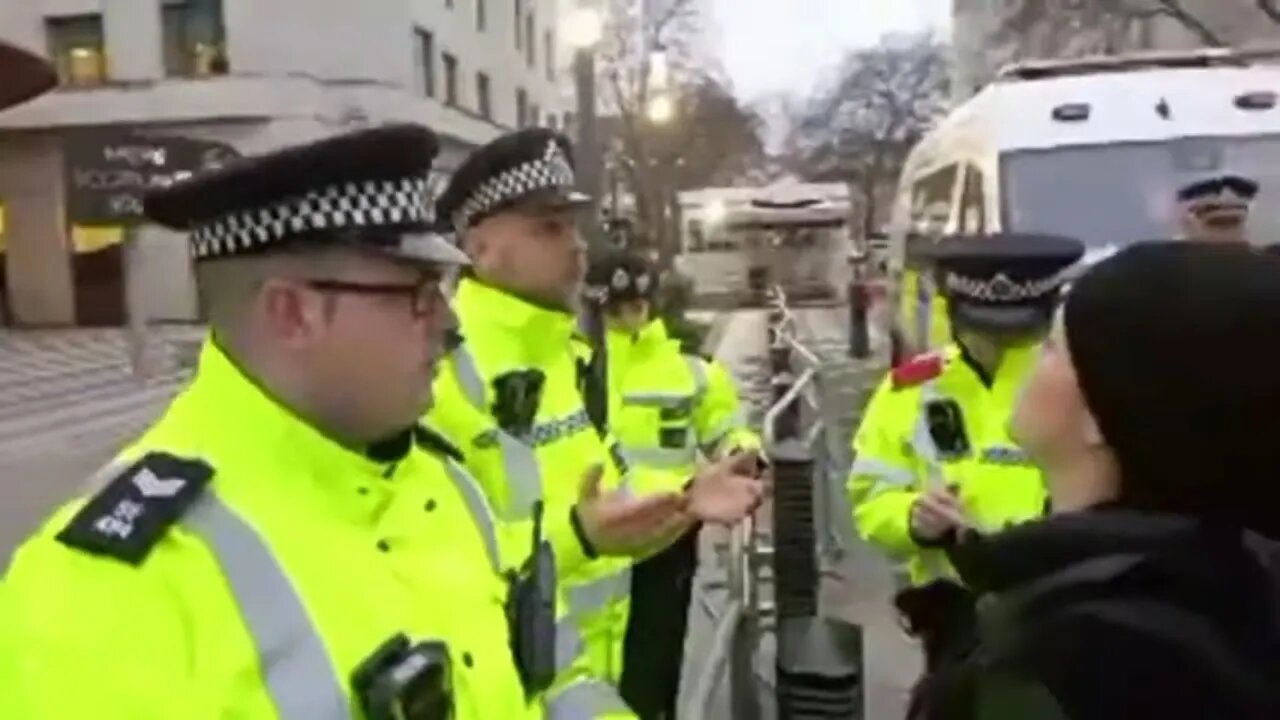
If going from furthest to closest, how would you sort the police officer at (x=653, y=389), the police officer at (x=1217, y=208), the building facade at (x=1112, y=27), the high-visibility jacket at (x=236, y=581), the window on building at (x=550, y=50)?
1. the window on building at (x=550, y=50)
2. the building facade at (x=1112, y=27)
3. the police officer at (x=653, y=389)
4. the police officer at (x=1217, y=208)
5. the high-visibility jacket at (x=236, y=581)

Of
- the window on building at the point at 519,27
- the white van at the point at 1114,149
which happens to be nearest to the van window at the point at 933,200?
the white van at the point at 1114,149

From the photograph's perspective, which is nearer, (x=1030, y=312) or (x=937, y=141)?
(x=1030, y=312)

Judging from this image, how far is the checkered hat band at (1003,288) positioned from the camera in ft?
14.7

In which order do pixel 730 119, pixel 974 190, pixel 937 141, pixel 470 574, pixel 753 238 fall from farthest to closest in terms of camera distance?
pixel 730 119 → pixel 753 238 → pixel 937 141 → pixel 974 190 → pixel 470 574

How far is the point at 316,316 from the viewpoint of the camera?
7.66 ft

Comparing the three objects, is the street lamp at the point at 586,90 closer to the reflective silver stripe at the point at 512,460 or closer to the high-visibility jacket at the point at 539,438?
the high-visibility jacket at the point at 539,438

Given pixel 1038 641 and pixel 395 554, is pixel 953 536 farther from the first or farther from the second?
pixel 1038 641

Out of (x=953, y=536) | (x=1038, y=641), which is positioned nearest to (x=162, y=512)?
(x=1038, y=641)

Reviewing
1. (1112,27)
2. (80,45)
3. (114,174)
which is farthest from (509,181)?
(80,45)

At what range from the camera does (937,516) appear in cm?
415

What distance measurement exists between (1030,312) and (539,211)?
1433mm

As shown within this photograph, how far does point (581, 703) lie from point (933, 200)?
1016 centimetres

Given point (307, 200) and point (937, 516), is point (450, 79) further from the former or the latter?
point (307, 200)

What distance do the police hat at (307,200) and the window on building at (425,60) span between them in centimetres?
Answer: 3529
